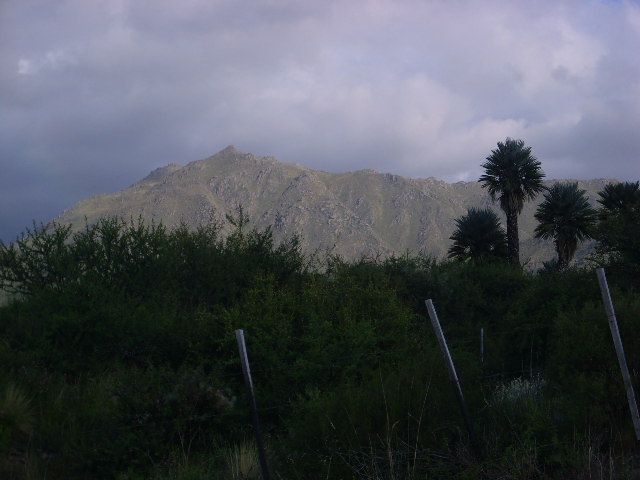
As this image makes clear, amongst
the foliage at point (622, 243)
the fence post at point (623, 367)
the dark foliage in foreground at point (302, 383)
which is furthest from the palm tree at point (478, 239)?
the fence post at point (623, 367)

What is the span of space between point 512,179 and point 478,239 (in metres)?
3.80

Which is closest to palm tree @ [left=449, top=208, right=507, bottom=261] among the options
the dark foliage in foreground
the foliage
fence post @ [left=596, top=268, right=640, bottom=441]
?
the dark foliage in foreground

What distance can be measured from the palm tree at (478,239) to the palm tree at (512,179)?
794 mm

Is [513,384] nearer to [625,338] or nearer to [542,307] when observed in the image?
[625,338]

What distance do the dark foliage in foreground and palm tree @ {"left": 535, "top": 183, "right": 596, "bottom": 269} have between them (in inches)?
603

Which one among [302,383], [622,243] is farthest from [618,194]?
[302,383]

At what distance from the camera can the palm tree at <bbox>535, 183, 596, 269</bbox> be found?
3650 cm

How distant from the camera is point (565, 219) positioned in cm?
3709

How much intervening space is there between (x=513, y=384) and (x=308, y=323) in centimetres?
495

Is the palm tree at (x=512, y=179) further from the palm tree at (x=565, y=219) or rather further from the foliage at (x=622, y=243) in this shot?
the foliage at (x=622, y=243)

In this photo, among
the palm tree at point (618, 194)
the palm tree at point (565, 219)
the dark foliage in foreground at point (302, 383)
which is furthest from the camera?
the palm tree at point (565, 219)

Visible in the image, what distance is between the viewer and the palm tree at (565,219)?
36.5 metres

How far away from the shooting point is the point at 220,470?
367 inches

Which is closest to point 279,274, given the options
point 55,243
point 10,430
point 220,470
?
point 55,243
